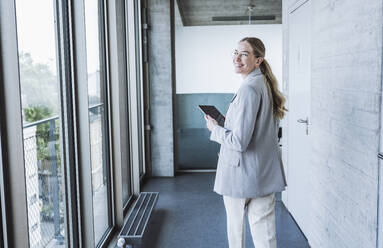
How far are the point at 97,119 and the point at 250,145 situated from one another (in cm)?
139

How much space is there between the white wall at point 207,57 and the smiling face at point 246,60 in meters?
3.31

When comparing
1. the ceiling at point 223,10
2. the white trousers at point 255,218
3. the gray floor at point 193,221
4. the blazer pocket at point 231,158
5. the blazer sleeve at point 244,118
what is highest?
the ceiling at point 223,10

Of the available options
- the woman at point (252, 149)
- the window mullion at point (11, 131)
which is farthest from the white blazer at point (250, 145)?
the window mullion at point (11, 131)

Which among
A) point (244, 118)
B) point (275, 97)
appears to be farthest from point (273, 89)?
point (244, 118)

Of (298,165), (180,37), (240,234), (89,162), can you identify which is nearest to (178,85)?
(180,37)

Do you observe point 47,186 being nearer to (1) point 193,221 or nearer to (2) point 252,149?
(2) point 252,149

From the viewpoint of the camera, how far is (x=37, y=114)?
203 centimetres

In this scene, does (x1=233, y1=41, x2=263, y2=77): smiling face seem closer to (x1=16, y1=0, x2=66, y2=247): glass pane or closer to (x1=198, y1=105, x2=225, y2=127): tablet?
(x1=198, y1=105, x2=225, y2=127): tablet

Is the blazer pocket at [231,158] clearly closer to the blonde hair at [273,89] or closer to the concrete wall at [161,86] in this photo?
the blonde hair at [273,89]

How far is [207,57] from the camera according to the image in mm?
5699

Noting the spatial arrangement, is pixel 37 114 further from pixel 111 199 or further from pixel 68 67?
pixel 111 199

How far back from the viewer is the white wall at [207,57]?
563 cm

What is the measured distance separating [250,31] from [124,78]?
2.10m

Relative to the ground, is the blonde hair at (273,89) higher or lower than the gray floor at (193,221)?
higher
